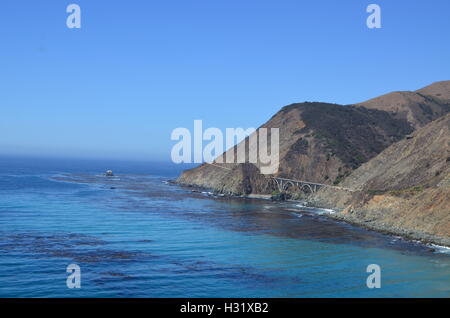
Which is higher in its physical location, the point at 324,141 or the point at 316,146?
the point at 324,141

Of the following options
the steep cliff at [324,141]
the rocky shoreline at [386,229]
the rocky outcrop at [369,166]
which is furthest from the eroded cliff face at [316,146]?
the rocky shoreline at [386,229]

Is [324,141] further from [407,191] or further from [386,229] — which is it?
[386,229]

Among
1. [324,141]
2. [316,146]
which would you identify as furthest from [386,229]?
[324,141]

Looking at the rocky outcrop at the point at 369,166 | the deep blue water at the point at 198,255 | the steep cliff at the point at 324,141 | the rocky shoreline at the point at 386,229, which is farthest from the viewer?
the steep cliff at the point at 324,141

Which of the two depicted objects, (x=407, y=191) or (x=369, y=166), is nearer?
(x=407, y=191)

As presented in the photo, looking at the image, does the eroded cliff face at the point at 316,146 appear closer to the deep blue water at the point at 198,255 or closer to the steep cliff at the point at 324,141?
the steep cliff at the point at 324,141

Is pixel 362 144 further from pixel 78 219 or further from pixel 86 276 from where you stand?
pixel 86 276

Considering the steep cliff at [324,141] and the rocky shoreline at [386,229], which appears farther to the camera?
the steep cliff at [324,141]

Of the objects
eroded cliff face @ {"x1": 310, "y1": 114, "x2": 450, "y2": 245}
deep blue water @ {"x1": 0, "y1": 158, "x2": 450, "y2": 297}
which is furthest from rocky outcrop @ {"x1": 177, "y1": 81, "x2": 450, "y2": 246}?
deep blue water @ {"x1": 0, "y1": 158, "x2": 450, "y2": 297}
